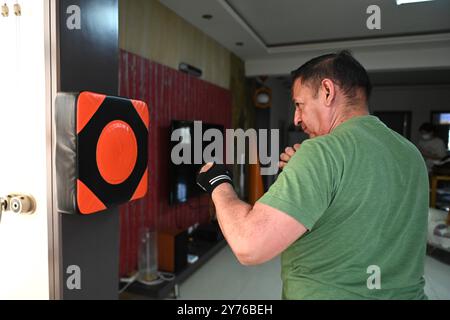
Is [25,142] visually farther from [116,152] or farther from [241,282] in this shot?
[241,282]

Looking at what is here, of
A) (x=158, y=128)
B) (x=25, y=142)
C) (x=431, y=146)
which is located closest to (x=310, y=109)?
(x=25, y=142)

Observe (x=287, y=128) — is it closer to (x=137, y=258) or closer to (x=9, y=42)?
(x=137, y=258)

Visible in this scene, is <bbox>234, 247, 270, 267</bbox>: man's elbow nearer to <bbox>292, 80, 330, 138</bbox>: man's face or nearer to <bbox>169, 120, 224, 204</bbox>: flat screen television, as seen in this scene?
<bbox>292, 80, 330, 138</bbox>: man's face

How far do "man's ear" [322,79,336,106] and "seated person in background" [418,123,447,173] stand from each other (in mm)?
5697

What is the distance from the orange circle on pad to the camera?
1266mm

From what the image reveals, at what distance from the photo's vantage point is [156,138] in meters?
3.25

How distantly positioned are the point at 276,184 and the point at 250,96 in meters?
5.64

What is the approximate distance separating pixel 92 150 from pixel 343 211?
0.87 meters

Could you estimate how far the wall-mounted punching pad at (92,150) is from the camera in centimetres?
119

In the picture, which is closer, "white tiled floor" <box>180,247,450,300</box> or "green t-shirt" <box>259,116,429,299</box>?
"green t-shirt" <box>259,116,429,299</box>

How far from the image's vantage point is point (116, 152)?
1321 mm

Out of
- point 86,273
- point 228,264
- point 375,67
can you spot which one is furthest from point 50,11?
A: point 375,67

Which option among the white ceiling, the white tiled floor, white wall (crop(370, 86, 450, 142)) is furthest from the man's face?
white wall (crop(370, 86, 450, 142))
